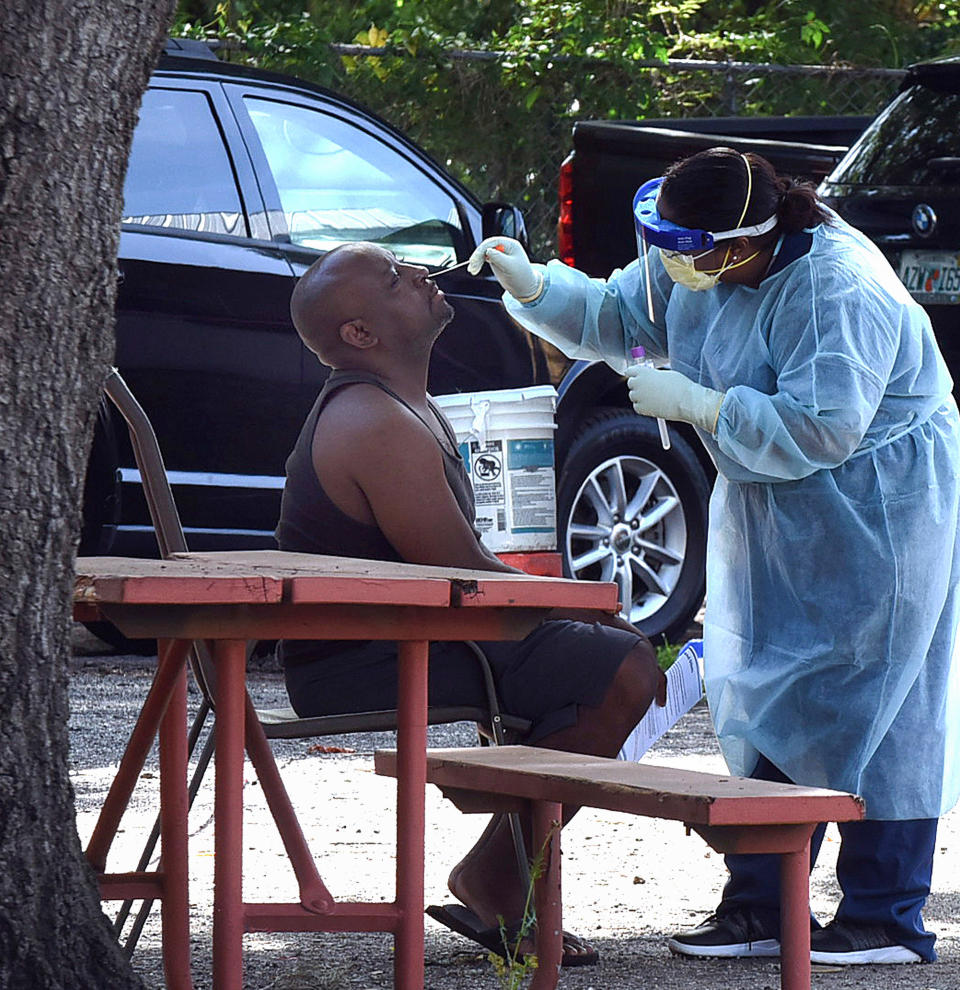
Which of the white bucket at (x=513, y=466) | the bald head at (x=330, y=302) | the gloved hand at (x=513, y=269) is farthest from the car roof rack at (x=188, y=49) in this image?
the bald head at (x=330, y=302)

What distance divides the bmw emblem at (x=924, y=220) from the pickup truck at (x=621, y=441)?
1.33m

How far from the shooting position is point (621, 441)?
25.3 feet

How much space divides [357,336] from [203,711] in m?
0.78

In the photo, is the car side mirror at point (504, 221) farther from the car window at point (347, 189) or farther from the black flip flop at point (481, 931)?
the black flip flop at point (481, 931)

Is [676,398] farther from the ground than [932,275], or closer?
closer

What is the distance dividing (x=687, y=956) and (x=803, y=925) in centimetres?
102

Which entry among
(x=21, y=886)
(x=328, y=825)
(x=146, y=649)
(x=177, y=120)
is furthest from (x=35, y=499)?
(x=146, y=649)

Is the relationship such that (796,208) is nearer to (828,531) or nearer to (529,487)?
(828,531)

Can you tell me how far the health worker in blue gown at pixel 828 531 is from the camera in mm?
3990

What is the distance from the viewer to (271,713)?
380cm

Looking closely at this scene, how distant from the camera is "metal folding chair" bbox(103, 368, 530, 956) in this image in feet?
11.7

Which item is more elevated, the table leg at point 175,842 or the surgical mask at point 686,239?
the surgical mask at point 686,239

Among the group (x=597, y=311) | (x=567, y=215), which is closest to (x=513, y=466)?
(x=597, y=311)

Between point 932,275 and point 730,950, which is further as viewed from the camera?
point 932,275
